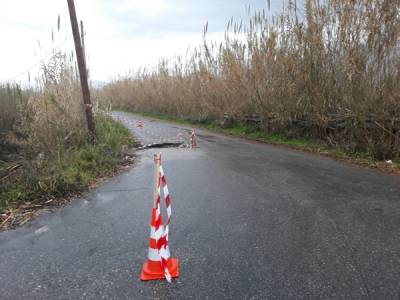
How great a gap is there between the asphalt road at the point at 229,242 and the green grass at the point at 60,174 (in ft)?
1.66

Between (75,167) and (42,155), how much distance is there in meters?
1.00

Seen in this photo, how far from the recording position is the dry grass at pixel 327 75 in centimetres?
866

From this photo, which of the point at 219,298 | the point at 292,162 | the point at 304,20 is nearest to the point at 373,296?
the point at 219,298

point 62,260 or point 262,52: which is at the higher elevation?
point 262,52

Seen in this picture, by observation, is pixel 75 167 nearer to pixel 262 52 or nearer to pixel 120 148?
pixel 120 148

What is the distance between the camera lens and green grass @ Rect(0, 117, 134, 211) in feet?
19.7

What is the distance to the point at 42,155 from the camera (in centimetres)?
777

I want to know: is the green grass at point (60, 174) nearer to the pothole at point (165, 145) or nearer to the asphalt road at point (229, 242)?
the asphalt road at point (229, 242)

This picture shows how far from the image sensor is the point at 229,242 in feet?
13.6

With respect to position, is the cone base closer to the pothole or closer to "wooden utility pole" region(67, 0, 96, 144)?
"wooden utility pole" region(67, 0, 96, 144)

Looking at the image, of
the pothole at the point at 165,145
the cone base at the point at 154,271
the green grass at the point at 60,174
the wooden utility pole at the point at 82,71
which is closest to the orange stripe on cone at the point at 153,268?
the cone base at the point at 154,271

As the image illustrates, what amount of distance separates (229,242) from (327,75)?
26.4 feet

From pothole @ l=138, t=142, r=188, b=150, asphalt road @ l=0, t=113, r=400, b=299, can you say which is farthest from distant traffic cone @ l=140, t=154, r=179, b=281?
pothole @ l=138, t=142, r=188, b=150

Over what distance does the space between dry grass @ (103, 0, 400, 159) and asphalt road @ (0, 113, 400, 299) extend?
2.24 m
